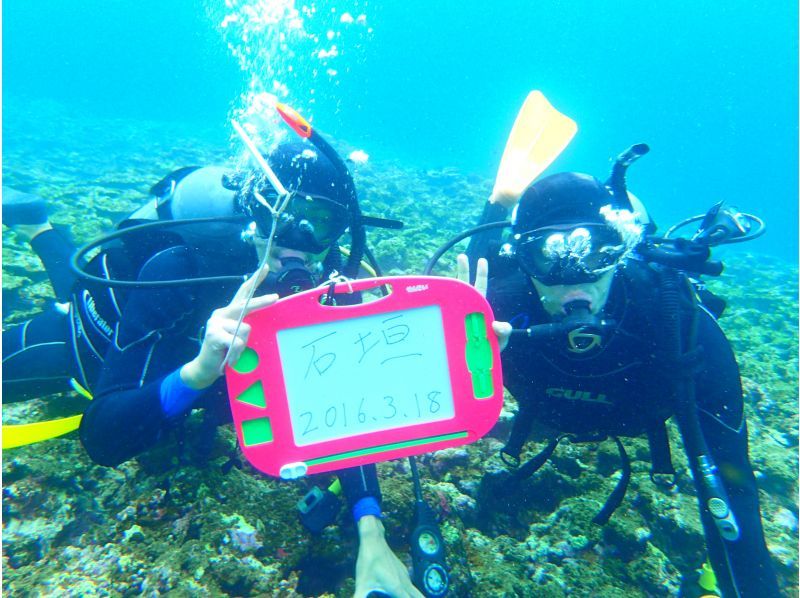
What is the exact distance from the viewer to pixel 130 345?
2361 millimetres

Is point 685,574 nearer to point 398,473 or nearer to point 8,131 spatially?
point 398,473

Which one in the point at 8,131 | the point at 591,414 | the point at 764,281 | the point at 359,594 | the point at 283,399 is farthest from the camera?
the point at 8,131

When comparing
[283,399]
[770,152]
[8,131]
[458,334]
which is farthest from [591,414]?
[770,152]

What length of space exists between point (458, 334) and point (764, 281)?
910 inches

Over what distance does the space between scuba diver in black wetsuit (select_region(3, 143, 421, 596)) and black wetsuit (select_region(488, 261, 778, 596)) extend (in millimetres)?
1405

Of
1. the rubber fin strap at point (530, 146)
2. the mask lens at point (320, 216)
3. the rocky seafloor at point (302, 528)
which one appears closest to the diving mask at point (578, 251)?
the mask lens at point (320, 216)

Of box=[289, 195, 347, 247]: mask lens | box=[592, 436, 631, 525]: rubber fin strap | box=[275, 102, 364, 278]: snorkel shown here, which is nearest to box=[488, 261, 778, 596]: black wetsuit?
box=[592, 436, 631, 525]: rubber fin strap

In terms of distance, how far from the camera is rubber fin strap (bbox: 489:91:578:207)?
471 centimetres

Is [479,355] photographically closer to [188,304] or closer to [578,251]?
[578,251]

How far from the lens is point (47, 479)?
2.76 metres

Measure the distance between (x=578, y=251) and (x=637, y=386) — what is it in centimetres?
119

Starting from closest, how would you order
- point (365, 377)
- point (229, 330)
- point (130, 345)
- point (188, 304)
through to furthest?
1. point (229, 330)
2. point (365, 377)
3. point (130, 345)
4. point (188, 304)

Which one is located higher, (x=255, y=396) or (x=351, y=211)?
(x=351, y=211)

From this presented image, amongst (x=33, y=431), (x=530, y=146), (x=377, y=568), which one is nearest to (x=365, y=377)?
(x=377, y=568)
